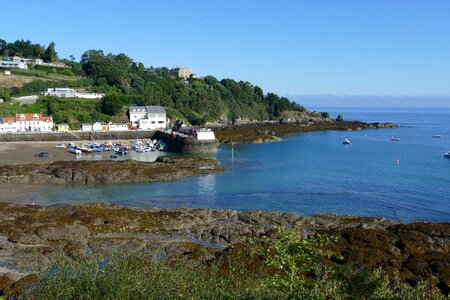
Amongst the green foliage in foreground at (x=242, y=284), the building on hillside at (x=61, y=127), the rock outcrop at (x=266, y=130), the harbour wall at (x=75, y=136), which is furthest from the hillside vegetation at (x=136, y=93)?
the green foliage in foreground at (x=242, y=284)

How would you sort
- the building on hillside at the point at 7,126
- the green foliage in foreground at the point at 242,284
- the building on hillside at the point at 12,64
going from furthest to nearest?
1. the building on hillside at the point at 12,64
2. the building on hillside at the point at 7,126
3. the green foliage in foreground at the point at 242,284

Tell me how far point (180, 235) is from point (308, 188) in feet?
63.6

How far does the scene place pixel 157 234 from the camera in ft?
87.9

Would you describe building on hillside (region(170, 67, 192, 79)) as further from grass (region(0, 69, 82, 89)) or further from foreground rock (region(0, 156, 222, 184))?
foreground rock (region(0, 156, 222, 184))

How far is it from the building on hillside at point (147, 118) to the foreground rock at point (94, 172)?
37.6 meters

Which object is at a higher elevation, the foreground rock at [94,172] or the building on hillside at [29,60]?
the building on hillside at [29,60]

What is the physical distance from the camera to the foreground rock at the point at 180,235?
21281mm

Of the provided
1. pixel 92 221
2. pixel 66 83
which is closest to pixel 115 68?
pixel 66 83

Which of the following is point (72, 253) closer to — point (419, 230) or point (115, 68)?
point (419, 230)

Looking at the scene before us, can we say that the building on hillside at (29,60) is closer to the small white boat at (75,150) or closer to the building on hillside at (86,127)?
the building on hillside at (86,127)

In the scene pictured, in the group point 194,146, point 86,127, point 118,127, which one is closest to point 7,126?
point 86,127

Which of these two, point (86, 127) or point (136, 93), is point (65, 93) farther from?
point (86, 127)

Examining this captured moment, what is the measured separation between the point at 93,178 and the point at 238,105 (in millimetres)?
86718

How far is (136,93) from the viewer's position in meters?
109
